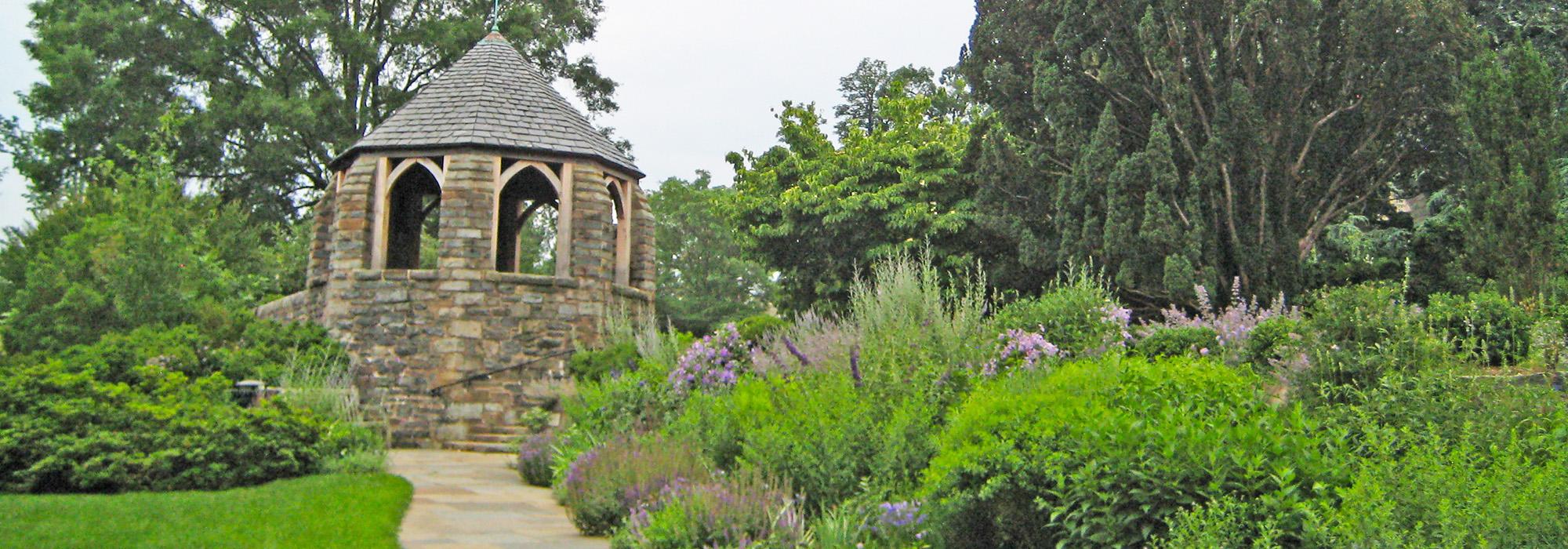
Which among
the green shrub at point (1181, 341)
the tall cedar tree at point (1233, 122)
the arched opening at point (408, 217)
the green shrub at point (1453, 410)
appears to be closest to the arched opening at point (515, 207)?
the arched opening at point (408, 217)

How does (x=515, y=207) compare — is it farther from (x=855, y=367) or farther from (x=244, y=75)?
(x=855, y=367)

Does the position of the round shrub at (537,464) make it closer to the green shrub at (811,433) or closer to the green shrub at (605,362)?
the green shrub at (605,362)

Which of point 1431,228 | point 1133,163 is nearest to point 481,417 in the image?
point 1133,163

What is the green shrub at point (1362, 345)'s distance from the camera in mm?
5426

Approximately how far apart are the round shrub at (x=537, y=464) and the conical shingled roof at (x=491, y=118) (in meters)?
5.82

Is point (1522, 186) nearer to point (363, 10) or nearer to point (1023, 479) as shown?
point (1023, 479)

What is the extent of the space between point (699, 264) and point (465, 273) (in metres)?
23.0

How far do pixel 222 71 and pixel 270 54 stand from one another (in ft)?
3.99

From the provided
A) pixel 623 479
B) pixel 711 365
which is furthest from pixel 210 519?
pixel 711 365

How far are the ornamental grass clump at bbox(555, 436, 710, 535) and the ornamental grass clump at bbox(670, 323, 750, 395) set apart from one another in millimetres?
1475

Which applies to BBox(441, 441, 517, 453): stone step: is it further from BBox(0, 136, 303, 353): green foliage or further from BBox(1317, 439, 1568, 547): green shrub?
BBox(1317, 439, 1568, 547): green shrub

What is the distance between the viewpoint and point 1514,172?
39.1ft

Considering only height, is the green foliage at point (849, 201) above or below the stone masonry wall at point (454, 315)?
above

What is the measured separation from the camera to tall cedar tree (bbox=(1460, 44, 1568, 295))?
38.6ft
